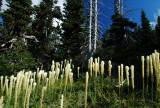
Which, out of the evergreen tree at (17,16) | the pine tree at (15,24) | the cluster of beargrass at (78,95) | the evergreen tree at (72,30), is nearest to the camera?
the cluster of beargrass at (78,95)

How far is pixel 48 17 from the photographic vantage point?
1574cm

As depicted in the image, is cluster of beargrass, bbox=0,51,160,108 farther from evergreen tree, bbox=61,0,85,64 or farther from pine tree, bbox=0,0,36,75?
evergreen tree, bbox=61,0,85,64

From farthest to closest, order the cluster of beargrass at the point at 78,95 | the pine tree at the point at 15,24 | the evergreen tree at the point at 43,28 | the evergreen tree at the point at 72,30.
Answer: the evergreen tree at the point at 43,28, the evergreen tree at the point at 72,30, the pine tree at the point at 15,24, the cluster of beargrass at the point at 78,95

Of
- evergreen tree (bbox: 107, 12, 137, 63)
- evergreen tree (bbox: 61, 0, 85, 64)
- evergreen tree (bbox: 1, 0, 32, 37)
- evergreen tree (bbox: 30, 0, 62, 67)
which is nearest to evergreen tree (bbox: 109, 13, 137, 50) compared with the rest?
evergreen tree (bbox: 107, 12, 137, 63)

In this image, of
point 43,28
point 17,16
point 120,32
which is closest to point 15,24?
point 17,16

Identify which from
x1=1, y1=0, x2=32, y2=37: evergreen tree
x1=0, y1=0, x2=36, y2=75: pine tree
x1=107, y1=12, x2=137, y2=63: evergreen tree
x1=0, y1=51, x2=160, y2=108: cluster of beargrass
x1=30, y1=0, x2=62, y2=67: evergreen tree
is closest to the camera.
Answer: x1=0, y1=51, x2=160, y2=108: cluster of beargrass

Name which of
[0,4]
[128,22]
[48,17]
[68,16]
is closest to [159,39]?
[128,22]

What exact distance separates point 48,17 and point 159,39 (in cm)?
1419

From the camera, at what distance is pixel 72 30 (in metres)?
12.7

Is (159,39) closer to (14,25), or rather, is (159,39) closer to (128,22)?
(128,22)

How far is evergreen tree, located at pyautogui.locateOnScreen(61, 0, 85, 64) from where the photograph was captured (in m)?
11.4

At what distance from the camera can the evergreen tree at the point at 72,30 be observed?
37.3 feet

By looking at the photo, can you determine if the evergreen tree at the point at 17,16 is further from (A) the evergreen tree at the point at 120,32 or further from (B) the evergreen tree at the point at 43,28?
(A) the evergreen tree at the point at 120,32

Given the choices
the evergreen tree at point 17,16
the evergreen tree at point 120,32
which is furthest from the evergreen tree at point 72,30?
the evergreen tree at point 17,16
